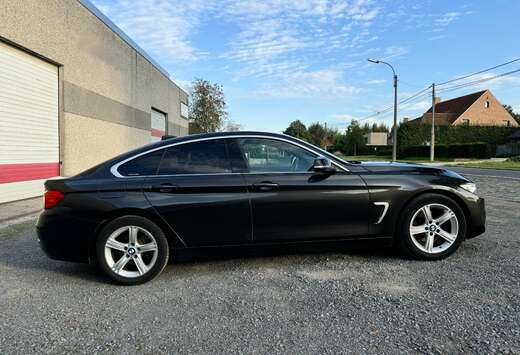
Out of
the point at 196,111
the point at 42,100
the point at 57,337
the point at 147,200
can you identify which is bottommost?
the point at 57,337

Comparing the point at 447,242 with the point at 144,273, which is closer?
the point at 144,273

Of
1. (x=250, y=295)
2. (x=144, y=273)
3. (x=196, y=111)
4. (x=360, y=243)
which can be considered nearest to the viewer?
(x=250, y=295)

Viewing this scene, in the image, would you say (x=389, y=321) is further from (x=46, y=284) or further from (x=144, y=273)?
(x=46, y=284)

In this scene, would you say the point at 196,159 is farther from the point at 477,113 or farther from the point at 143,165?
the point at 477,113

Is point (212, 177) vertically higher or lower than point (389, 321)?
higher

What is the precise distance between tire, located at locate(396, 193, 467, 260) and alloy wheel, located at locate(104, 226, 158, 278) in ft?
8.68

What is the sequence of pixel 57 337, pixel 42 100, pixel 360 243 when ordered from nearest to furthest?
pixel 57 337 → pixel 360 243 → pixel 42 100

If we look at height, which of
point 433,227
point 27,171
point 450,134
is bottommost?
point 433,227

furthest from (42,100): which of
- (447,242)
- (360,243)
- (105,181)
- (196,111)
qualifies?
(196,111)

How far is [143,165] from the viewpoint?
3908 mm

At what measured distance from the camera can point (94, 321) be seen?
118 inches

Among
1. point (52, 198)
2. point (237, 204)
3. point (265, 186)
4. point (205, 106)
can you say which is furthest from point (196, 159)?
point (205, 106)

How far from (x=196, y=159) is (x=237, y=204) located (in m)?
0.65

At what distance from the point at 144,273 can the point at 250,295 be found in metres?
1.10
